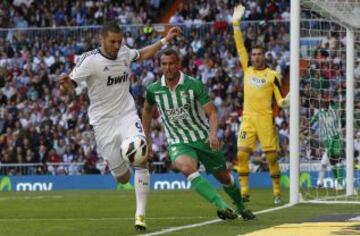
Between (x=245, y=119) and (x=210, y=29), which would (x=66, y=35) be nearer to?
(x=210, y=29)

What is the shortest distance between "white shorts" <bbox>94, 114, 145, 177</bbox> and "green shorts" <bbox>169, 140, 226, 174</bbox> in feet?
2.01

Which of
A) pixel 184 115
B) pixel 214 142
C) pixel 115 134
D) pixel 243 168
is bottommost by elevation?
pixel 243 168

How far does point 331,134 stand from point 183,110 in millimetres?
9729

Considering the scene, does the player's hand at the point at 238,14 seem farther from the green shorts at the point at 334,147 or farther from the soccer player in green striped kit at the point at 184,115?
the green shorts at the point at 334,147

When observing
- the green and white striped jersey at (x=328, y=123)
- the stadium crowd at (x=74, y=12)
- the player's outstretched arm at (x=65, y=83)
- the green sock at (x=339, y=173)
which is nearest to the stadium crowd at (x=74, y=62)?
the stadium crowd at (x=74, y=12)

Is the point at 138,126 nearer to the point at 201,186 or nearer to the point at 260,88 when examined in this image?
the point at 201,186

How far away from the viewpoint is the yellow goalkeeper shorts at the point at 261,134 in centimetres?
1767

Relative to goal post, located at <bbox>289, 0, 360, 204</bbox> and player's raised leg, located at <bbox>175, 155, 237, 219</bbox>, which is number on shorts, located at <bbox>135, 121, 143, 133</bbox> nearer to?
player's raised leg, located at <bbox>175, 155, 237, 219</bbox>

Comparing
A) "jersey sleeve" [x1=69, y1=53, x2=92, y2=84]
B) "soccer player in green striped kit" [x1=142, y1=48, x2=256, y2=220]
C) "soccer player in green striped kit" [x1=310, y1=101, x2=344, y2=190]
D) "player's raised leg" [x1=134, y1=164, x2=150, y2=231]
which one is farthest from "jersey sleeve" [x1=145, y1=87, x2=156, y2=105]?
"soccer player in green striped kit" [x1=310, y1=101, x2=344, y2=190]

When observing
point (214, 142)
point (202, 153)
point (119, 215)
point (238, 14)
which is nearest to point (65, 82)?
point (214, 142)

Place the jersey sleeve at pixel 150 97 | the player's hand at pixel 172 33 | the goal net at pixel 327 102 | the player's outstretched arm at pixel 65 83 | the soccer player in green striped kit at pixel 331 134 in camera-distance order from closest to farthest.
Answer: the player's outstretched arm at pixel 65 83 < the player's hand at pixel 172 33 < the jersey sleeve at pixel 150 97 < the goal net at pixel 327 102 < the soccer player in green striped kit at pixel 331 134

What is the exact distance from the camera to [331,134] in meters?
22.0

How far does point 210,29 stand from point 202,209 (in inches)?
736

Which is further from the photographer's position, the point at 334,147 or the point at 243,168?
the point at 334,147
